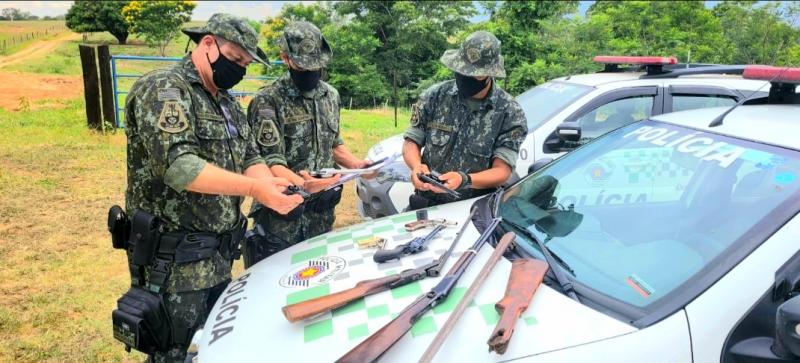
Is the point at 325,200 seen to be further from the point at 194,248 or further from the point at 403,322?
the point at 403,322

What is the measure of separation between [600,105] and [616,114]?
201 mm

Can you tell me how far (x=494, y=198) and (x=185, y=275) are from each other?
1.29 m

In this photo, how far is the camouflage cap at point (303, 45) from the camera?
2.62 metres

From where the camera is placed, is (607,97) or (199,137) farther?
(607,97)

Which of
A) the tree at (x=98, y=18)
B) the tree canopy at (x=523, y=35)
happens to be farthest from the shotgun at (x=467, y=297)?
the tree at (x=98, y=18)

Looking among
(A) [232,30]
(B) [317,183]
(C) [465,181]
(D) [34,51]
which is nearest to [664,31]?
(C) [465,181]

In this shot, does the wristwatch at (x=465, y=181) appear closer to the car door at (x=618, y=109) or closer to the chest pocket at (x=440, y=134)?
the chest pocket at (x=440, y=134)

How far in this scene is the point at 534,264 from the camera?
167 cm

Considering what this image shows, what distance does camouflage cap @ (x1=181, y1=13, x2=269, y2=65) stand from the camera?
201cm

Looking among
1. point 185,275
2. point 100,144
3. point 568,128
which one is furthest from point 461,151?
point 100,144

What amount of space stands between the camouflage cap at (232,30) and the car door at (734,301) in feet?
5.50

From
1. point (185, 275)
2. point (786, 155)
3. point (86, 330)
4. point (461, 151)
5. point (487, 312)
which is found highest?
point (786, 155)

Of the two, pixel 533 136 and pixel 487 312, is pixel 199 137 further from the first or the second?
pixel 533 136

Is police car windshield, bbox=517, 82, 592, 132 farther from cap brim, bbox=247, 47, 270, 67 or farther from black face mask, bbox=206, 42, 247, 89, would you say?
black face mask, bbox=206, 42, 247, 89
